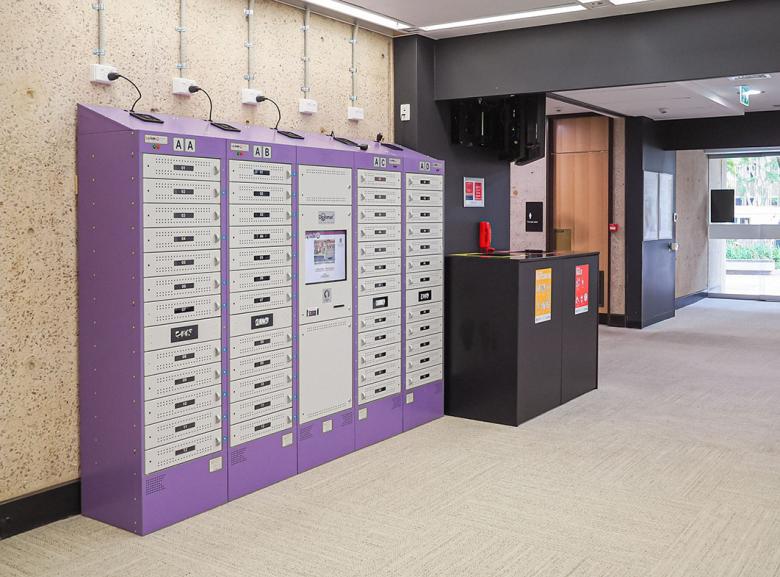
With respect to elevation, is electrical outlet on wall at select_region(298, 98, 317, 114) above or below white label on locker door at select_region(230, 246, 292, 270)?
above

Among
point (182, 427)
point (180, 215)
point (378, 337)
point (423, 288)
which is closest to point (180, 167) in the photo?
point (180, 215)

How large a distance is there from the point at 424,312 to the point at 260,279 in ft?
5.21

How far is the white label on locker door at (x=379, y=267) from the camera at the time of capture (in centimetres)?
485

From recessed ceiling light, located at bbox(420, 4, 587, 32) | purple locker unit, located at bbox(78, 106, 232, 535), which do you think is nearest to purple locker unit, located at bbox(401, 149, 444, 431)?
recessed ceiling light, located at bbox(420, 4, 587, 32)

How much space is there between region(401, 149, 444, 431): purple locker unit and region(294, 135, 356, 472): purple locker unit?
579mm

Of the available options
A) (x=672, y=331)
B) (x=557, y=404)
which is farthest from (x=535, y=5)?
(x=672, y=331)

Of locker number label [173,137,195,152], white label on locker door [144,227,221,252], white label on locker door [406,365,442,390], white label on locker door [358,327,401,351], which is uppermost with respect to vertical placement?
locker number label [173,137,195,152]

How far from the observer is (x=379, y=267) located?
4.99 metres

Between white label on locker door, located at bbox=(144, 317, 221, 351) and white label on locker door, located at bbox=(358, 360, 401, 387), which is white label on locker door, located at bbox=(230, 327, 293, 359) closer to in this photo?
white label on locker door, located at bbox=(144, 317, 221, 351)

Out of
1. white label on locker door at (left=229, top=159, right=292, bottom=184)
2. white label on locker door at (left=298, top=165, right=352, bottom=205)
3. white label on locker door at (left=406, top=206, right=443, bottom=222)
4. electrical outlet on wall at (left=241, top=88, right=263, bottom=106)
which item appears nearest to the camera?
white label on locker door at (left=229, top=159, right=292, bottom=184)

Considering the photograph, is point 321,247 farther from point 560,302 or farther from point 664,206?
point 664,206

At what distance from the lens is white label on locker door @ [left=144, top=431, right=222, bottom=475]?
3607mm

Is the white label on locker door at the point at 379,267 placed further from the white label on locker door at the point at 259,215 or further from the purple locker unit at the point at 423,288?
the white label on locker door at the point at 259,215

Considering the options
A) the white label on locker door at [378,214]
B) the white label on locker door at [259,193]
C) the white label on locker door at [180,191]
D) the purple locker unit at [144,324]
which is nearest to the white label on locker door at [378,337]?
the white label on locker door at [378,214]
